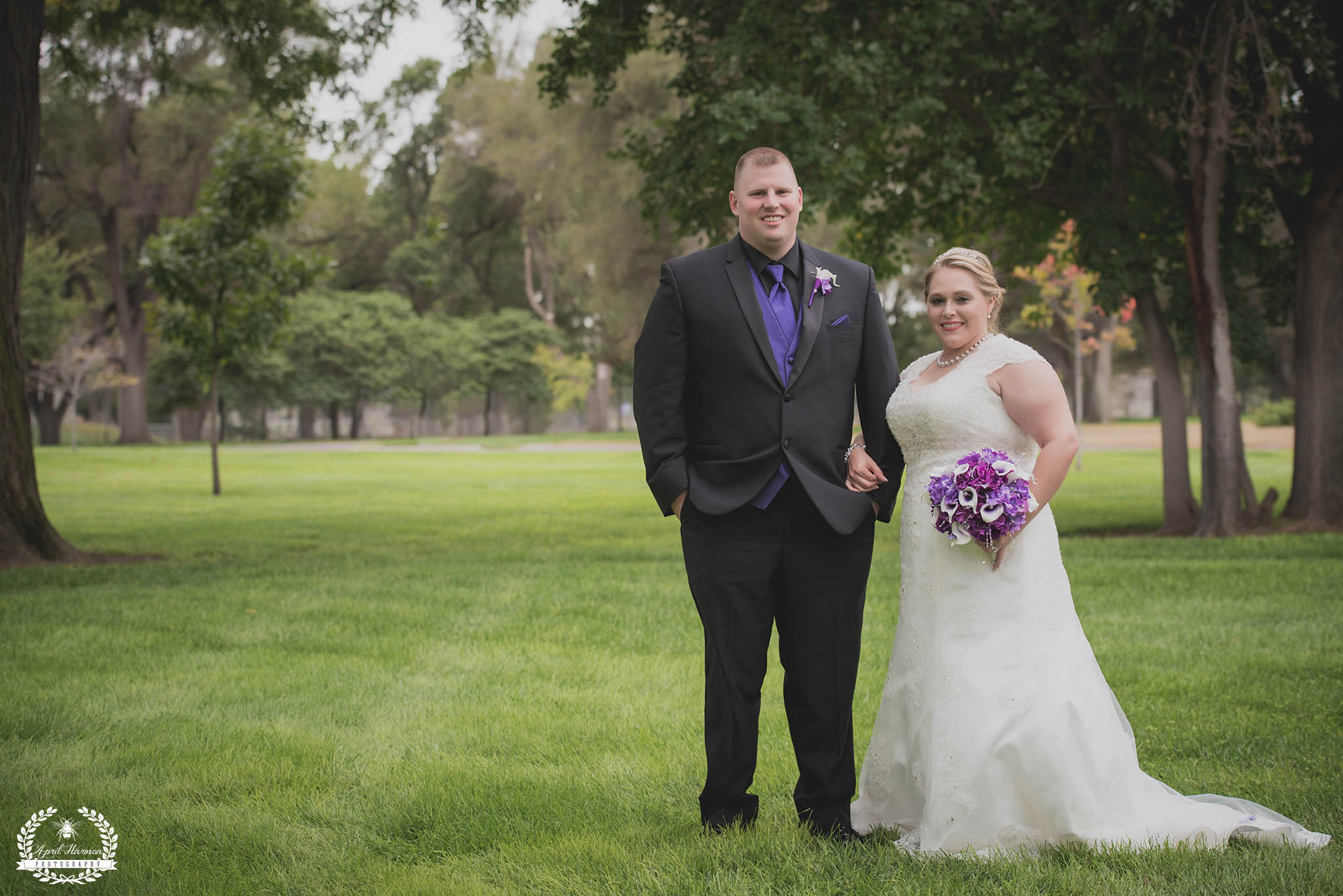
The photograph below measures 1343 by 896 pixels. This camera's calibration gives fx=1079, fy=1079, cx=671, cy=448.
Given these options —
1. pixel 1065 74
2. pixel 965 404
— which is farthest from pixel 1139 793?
pixel 1065 74

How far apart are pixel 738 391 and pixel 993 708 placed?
1.37m

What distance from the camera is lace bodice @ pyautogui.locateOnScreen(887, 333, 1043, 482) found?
12.5 ft

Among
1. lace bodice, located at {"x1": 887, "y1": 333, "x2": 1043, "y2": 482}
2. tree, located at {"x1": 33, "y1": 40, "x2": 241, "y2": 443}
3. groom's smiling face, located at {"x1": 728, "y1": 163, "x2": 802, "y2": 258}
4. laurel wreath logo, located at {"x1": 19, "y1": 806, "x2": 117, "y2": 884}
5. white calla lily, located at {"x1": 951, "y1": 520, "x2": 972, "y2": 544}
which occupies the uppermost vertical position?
tree, located at {"x1": 33, "y1": 40, "x2": 241, "y2": 443}

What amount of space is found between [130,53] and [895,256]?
30371mm

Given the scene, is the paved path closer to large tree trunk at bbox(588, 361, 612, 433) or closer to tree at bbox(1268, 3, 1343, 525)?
large tree trunk at bbox(588, 361, 612, 433)

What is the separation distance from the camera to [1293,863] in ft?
11.4

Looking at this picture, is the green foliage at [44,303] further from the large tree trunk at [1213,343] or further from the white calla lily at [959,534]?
the white calla lily at [959,534]

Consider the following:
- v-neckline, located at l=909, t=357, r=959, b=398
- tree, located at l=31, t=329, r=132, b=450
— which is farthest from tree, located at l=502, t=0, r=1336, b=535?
tree, located at l=31, t=329, r=132, b=450

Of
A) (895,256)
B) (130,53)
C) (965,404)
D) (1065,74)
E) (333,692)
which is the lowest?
(333,692)

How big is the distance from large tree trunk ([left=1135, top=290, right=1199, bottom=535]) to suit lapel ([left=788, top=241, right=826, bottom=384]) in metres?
10.3

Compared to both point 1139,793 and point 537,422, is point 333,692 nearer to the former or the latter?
point 1139,793

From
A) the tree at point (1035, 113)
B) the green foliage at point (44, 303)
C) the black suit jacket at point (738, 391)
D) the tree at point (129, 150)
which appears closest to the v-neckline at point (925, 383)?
the black suit jacket at point (738, 391)

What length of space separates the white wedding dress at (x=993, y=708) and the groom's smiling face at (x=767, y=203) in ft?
2.38

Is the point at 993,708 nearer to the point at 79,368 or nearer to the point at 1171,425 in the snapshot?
the point at 1171,425
